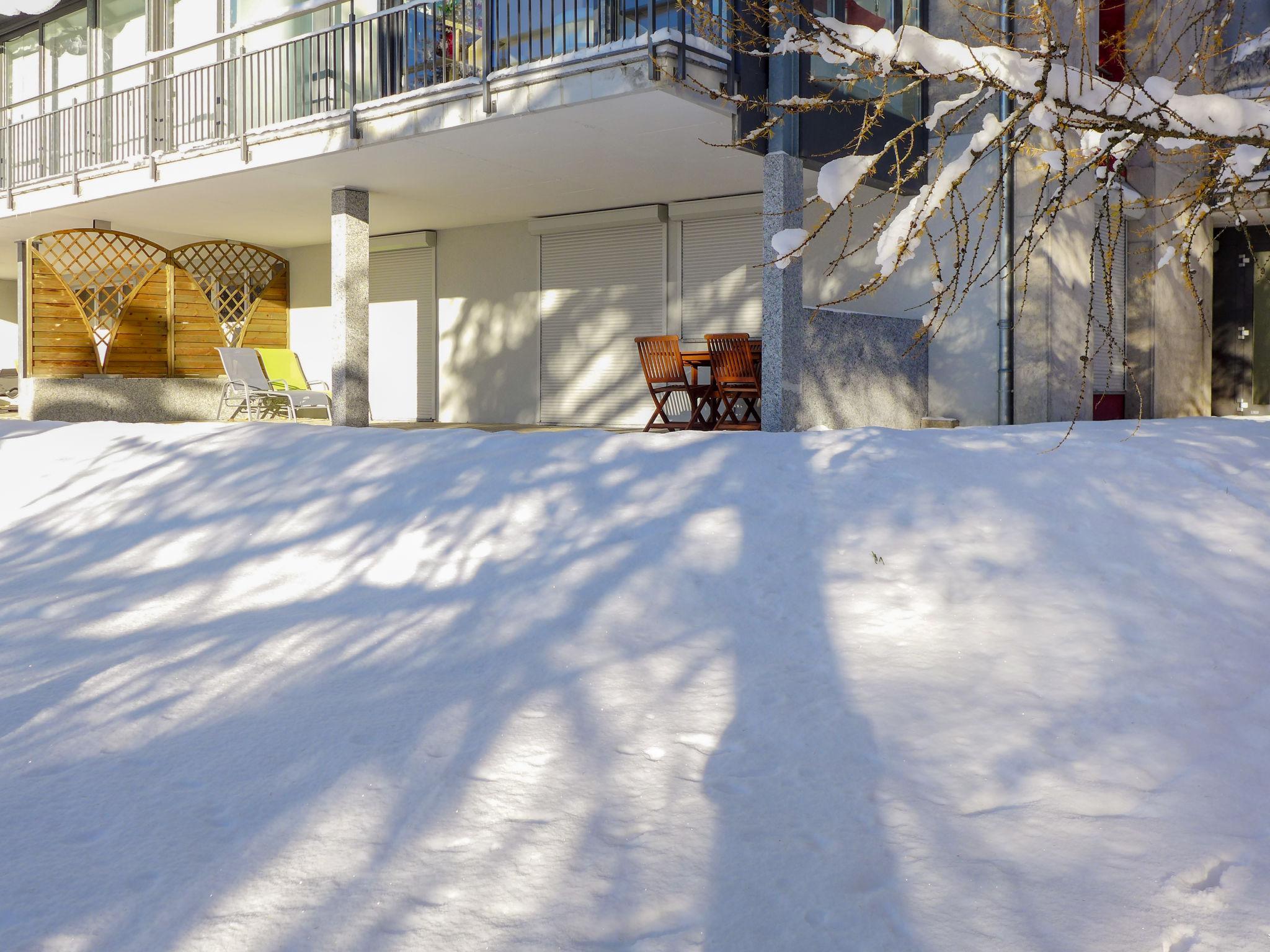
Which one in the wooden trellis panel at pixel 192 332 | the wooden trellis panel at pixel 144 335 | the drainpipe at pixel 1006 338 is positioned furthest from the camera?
the wooden trellis panel at pixel 192 332

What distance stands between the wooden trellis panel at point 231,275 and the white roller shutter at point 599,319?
4422 mm

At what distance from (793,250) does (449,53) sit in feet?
32.3

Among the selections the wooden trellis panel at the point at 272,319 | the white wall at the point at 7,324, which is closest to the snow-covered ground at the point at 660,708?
the wooden trellis panel at the point at 272,319

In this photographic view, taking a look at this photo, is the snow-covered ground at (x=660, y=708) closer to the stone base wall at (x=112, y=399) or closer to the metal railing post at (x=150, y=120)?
A: the metal railing post at (x=150, y=120)

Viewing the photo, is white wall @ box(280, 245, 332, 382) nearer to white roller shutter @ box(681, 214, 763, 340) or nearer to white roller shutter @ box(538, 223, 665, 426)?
white roller shutter @ box(538, 223, 665, 426)

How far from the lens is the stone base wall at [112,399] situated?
12078mm

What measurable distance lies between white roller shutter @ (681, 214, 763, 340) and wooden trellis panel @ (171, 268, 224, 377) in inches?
239

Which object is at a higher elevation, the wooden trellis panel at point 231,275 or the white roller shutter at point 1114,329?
the wooden trellis panel at point 231,275

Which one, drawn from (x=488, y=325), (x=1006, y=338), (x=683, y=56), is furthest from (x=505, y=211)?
(x=1006, y=338)

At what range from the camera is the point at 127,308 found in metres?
12.7

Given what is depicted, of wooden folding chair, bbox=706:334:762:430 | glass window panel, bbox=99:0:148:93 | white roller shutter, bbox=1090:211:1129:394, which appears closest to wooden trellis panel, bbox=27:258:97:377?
glass window panel, bbox=99:0:148:93

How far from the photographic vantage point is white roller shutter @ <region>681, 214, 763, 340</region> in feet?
36.4

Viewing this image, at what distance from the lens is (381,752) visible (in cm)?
289

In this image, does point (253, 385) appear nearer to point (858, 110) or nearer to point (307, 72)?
point (307, 72)
